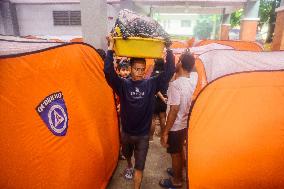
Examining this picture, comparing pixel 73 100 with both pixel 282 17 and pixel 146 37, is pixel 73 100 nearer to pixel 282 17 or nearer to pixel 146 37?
pixel 146 37

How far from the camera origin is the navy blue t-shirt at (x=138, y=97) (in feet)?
9.46

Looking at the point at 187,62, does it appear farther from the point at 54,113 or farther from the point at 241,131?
the point at 54,113

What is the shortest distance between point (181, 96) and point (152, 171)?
141 centimetres

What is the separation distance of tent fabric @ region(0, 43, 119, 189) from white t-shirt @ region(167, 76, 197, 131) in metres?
0.88

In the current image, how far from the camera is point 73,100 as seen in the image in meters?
2.62

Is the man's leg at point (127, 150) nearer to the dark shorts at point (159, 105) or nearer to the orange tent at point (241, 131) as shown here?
the orange tent at point (241, 131)

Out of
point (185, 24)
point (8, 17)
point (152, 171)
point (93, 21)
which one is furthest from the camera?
point (185, 24)

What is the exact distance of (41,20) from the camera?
1797 cm

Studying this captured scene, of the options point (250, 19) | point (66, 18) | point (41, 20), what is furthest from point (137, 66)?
point (41, 20)

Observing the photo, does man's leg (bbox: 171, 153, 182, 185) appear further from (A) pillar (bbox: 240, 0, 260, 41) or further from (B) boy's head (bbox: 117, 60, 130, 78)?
(A) pillar (bbox: 240, 0, 260, 41)

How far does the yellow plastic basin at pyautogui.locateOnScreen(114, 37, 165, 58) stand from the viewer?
8.14 feet

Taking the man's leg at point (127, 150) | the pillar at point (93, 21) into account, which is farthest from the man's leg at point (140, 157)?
the pillar at point (93, 21)

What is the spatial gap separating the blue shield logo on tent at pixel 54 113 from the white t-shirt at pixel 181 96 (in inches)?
47.5

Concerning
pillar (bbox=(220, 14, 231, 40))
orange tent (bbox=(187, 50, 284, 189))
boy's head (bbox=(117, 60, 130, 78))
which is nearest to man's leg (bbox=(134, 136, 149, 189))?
orange tent (bbox=(187, 50, 284, 189))
